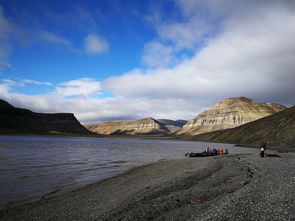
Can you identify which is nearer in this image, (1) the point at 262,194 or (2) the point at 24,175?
(1) the point at 262,194

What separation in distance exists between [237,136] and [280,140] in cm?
4559

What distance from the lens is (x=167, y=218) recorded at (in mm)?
9070

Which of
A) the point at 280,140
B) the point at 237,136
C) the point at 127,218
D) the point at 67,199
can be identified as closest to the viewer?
the point at 127,218

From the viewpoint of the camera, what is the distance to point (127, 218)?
952cm

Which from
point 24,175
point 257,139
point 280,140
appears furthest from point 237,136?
point 24,175

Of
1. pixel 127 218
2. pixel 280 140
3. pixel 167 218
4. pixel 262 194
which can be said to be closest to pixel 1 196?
pixel 127 218

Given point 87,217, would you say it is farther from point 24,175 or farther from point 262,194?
point 24,175

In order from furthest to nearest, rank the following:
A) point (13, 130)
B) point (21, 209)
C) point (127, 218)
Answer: point (13, 130)
point (21, 209)
point (127, 218)

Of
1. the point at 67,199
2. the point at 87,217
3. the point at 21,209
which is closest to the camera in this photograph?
the point at 87,217

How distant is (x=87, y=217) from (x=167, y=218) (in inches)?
152

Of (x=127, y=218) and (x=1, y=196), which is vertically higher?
(x=127, y=218)

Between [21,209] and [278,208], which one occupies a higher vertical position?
[278,208]

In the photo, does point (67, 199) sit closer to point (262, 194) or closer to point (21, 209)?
point (21, 209)

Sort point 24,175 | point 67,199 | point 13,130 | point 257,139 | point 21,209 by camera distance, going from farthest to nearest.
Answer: point 13,130, point 257,139, point 24,175, point 67,199, point 21,209
